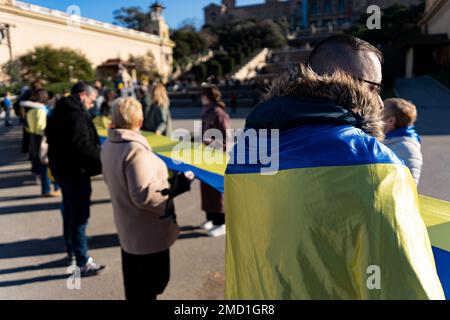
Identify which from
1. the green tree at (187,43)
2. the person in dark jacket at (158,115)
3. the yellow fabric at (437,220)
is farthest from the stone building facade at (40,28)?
the green tree at (187,43)

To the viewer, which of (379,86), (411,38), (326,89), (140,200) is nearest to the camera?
(326,89)

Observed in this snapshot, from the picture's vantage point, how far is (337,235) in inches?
35.8

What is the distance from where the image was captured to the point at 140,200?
2.64m

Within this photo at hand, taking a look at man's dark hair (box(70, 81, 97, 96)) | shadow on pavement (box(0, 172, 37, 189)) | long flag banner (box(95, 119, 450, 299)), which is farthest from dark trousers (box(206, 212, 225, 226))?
shadow on pavement (box(0, 172, 37, 189))

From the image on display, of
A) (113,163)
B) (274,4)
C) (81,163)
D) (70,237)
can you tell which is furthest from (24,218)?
(274,4)

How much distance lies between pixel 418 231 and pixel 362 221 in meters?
0.14

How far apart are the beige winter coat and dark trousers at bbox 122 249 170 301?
7 centimetres

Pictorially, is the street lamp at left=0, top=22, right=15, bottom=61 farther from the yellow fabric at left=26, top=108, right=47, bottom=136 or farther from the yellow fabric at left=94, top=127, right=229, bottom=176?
the yellow fabric at left=26, top=108, right=47, bottom=136

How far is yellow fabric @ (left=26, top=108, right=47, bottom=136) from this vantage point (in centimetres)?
616

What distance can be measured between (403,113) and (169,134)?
4.48 metres

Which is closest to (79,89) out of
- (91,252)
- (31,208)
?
(91,252)

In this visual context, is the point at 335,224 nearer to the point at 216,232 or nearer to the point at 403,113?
the point at 403,113

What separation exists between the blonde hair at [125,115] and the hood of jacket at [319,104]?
182 cm
